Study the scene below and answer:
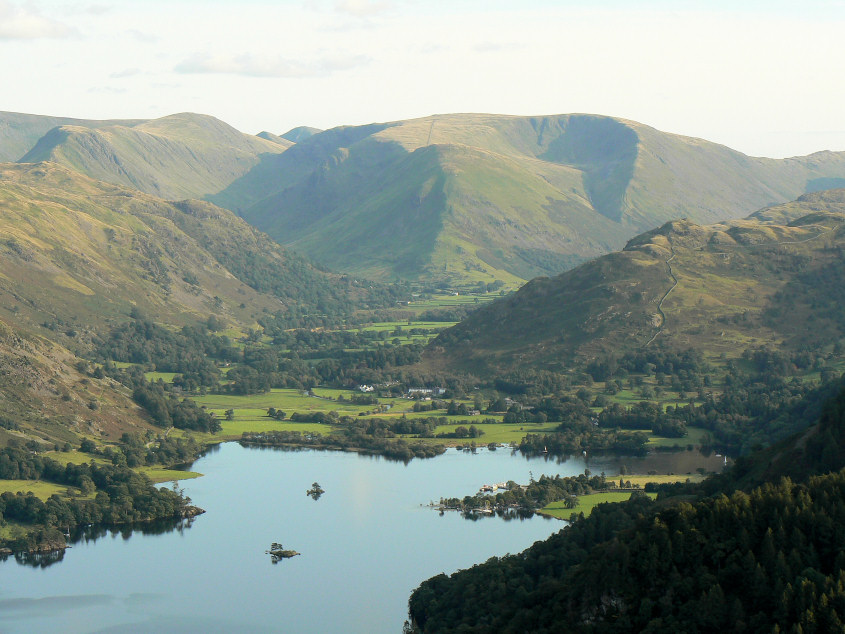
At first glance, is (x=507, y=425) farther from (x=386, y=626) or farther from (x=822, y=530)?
(x=822, y=530)

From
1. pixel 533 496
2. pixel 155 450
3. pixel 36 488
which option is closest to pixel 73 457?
pixel 155 450

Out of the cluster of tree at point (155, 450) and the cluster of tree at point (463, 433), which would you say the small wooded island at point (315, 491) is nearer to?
the cluster of tree at point (155, 450)

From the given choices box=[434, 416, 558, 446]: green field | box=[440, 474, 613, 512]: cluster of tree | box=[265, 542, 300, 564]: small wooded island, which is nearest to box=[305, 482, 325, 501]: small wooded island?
box=[440, 474, 613, 512]: cluster of tree

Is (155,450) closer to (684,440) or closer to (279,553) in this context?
(279,553)

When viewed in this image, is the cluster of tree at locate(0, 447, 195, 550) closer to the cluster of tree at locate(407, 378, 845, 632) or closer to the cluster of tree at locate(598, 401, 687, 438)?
the cluster of tree at locate(407, 378, 845, 632)

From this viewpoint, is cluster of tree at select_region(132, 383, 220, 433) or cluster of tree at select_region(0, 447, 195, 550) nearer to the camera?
cluster of tree at select_region(0, 447, 195, 550)

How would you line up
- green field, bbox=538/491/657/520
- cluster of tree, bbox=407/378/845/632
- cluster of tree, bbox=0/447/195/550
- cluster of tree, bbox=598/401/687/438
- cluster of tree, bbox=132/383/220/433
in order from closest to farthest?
1. cluster of tree, bbox=407/378/845/632
2. green field, bbox=538/491/657/520
3. cluster of tree, bbox=0/447/195/550
4. cluster of tree, bbox=598/401/687/438
5. cluster of tree, bbox=132/383/220/433

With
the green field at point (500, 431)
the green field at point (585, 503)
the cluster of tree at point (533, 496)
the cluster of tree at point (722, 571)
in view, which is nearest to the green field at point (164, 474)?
the cluster of tree at point (533, 496)
